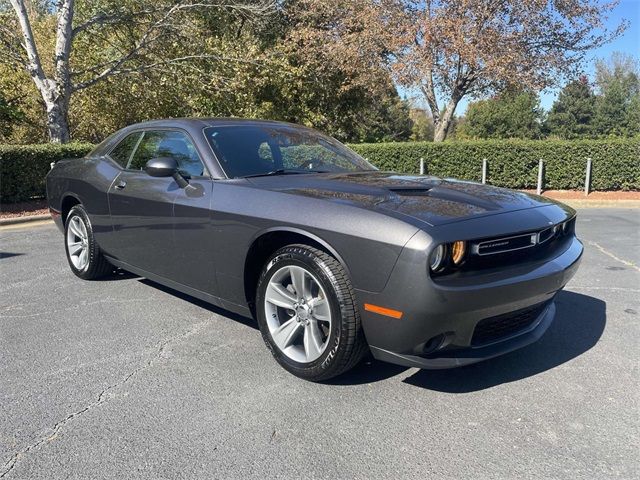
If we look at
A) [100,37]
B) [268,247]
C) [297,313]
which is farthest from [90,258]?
[100,37]

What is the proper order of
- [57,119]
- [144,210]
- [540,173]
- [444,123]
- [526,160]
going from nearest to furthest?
1. [144,210]
2. [57,119]
3. [540,173]
4. [526,160]
5. [444,123]

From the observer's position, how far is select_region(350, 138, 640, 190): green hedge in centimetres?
1375

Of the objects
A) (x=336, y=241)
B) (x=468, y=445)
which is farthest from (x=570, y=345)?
(x=336, y=241)

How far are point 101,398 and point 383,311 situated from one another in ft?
5.27

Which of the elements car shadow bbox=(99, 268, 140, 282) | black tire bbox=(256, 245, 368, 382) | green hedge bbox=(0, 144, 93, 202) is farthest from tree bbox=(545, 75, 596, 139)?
black tire bbox=(256, 245, 368, 382)

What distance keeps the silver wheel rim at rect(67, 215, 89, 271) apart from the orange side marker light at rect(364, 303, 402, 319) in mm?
3366

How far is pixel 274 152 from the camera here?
391cm

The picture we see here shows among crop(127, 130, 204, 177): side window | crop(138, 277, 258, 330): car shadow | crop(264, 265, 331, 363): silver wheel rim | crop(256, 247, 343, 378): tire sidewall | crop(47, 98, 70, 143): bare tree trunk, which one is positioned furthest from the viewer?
crop(47, 98, 70, 143): bare tree trunk

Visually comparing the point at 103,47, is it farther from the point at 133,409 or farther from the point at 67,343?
the point at 133,409

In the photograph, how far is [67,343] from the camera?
3660 mm

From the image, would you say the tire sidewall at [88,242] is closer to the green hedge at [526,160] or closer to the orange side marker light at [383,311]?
the orange side marker light at [383,311]

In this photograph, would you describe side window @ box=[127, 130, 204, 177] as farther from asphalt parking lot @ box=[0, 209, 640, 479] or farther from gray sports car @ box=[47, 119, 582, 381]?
asphalt parking lot @ box=[0, 209, 640, 479]

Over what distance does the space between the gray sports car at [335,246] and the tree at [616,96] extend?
2404 inches

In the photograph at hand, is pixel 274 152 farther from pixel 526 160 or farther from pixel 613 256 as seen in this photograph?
pixel 526 160
